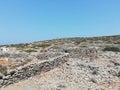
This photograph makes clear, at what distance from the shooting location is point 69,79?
73.2ft

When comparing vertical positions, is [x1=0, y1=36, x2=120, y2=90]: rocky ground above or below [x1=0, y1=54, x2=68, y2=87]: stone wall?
below

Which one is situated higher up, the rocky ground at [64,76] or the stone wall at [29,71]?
the stone wall at [29,71]

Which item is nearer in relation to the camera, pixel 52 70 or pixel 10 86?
pixel 10 86

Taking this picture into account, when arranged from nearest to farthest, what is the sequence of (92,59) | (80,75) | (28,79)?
(28,79) < (80,75) < (92,59)

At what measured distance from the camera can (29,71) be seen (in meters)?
21.8

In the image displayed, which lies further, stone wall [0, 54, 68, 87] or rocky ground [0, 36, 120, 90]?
rocky ground [0, 36, 120, 90]

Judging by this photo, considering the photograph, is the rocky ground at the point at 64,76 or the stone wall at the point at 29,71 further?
the rocky ground at the point at 64,76

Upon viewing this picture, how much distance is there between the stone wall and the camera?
19.6 m

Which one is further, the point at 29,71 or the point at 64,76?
the point at 64,76

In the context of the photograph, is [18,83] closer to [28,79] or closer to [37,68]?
[28,79]

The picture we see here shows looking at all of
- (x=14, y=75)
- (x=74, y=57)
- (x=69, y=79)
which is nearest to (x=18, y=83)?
(x=14, y=75)

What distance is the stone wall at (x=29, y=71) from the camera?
1956 cm

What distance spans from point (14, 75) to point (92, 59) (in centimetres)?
1301

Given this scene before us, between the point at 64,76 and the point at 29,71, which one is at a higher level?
the point at 29,71
